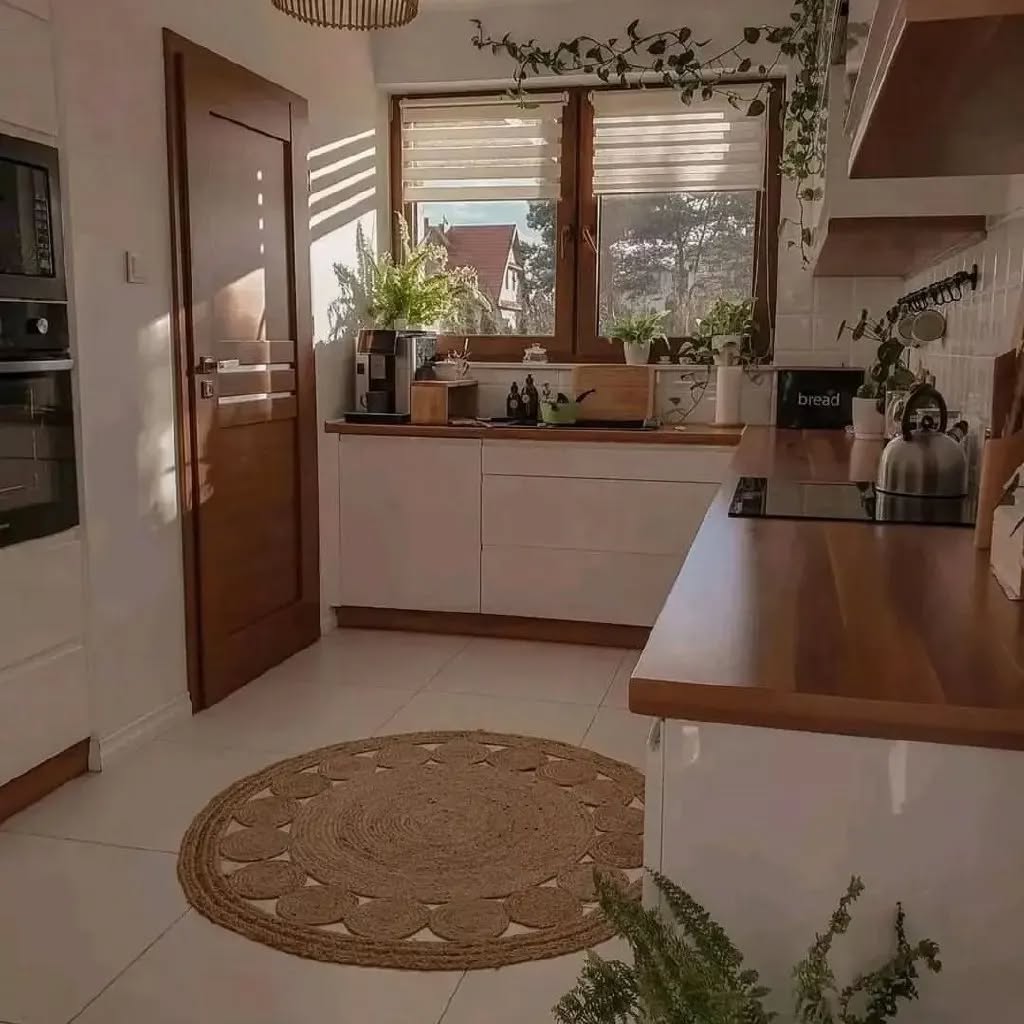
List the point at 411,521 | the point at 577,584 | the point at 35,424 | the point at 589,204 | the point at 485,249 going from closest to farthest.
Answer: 1. the point at 35,424
2. the point at 577,584
3. the point at 411,521
4. the point at 589,204
5. the point at 485,249

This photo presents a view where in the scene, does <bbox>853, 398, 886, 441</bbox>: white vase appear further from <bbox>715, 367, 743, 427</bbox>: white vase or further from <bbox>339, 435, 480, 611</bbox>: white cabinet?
<bbox>339, 435, 480, 611</bbox>: white cabinet

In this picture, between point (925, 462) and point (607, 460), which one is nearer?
point (925, 462)

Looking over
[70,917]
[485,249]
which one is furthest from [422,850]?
[485,249]

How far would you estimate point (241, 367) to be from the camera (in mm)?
3594

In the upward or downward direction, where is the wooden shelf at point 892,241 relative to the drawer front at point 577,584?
upward

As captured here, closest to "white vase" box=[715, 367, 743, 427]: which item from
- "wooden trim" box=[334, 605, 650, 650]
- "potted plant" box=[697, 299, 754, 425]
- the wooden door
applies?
"potted plant" box=[697, 299, 754, 425]

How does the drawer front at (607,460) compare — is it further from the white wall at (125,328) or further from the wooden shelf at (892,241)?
the white wall at (125,328)

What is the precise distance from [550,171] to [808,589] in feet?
11.5

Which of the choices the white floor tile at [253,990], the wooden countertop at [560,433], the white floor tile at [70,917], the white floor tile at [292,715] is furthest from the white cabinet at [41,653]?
the wooden countertop at [560,433]

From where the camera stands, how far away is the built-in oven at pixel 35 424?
257cm

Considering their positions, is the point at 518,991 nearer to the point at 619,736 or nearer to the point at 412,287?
the point at 619,736

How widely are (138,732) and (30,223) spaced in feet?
4.63

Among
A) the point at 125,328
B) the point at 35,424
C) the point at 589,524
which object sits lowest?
the point at 589,524

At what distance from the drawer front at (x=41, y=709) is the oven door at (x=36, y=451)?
330 mm
